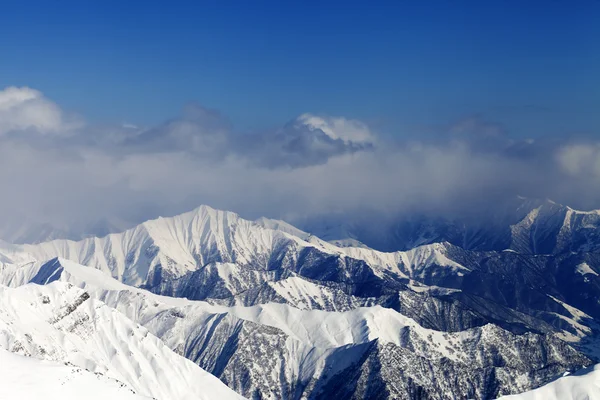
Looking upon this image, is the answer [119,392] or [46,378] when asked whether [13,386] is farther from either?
[119,392]

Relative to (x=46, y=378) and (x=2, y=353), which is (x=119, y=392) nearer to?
(x=46, y=378)

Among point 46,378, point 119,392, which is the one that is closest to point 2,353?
point 46,378

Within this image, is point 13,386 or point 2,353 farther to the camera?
point 2,353

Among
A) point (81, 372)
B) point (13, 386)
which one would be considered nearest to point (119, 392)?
point (81, 372)

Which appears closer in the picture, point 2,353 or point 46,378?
point 46,378
